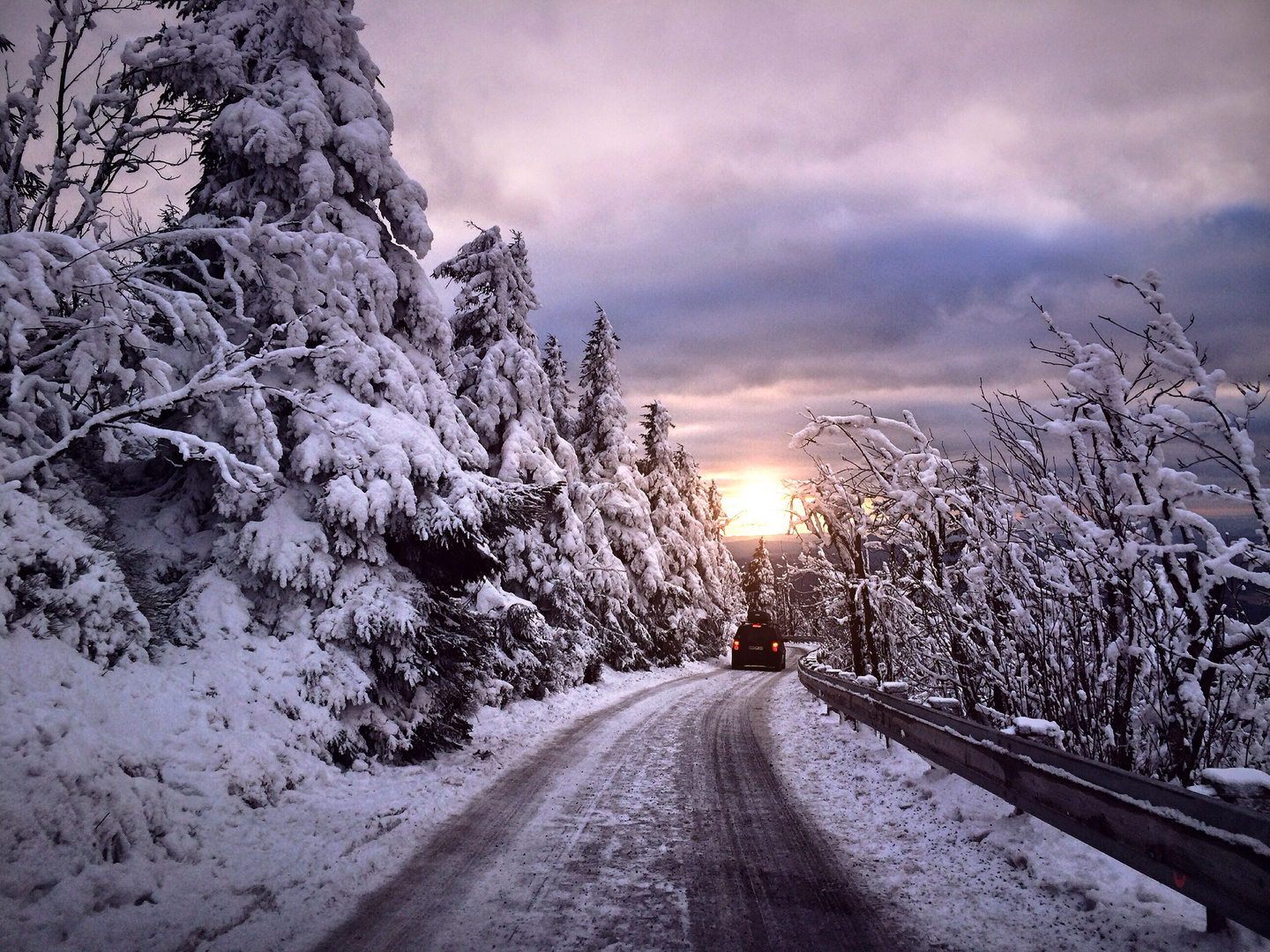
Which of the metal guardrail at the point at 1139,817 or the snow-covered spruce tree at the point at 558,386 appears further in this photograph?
the snow-covered spruce tree at the point at 558,386

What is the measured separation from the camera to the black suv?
32344 millimetres

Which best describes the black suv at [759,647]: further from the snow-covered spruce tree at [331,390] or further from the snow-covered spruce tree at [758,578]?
the snow-covered spruce tree at [331,390]

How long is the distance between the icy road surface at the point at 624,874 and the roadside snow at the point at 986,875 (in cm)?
37

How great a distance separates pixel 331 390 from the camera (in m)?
8.77

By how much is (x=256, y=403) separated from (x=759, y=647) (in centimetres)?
2862

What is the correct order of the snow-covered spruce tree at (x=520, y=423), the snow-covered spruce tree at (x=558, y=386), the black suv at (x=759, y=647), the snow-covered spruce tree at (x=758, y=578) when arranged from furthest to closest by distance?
1. the snow-covered spruce tree at (x=758, y=578)
2. the black suv at (x=759, y=647)
3. the snow-covered spruce tree at (x=558, y=386)
4. the snow-covered spruce tree at (x=520, y=423)

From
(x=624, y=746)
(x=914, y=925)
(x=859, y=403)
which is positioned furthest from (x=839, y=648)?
(x=914, y=925)

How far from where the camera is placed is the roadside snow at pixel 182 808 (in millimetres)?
3918

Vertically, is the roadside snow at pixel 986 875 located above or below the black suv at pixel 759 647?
above

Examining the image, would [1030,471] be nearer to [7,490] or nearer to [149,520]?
[7,490]

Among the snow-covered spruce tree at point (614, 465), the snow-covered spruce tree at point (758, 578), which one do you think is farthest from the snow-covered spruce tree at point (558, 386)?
the snow-covered spruce tree at point (758, 578)

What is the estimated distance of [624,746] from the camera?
10.0m

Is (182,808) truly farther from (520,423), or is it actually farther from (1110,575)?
(520,423)

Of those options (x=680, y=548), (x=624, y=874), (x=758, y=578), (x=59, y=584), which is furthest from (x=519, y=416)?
(x=758, y=578)
